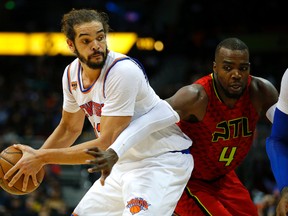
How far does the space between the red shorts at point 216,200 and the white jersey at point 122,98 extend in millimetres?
532

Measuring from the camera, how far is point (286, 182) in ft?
13.4

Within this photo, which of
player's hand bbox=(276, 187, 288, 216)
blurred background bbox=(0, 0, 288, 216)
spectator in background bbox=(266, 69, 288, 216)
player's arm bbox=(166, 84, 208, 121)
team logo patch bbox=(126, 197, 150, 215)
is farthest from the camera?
blurred background bbox=(0, 0, 288, 216)

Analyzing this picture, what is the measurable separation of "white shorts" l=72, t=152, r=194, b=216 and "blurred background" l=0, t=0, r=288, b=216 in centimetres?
620

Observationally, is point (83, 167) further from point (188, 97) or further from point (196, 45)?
point (188, 97)

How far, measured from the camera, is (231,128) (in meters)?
5.54

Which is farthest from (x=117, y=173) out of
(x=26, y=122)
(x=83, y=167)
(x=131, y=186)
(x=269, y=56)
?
(x=269, y=56)

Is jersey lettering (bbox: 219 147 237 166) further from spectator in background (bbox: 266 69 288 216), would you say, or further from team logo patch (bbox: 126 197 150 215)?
spectator in background (bbox: 266 69 288 216)

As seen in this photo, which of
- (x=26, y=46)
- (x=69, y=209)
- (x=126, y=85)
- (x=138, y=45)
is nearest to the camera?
(x=126, y=85)

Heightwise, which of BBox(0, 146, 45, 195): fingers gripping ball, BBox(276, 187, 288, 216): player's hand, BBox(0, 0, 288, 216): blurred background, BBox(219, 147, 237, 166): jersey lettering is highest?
BBox(276, 187, 288, 216): player's hand

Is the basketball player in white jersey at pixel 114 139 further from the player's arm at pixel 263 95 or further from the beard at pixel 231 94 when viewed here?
the player's arm at pixel 263 95

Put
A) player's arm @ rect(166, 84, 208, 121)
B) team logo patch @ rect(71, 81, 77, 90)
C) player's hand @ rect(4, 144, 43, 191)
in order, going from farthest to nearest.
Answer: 1. player's arm @ rect(166, 84, 208, 121)
2. team logo patch @ rect(71, 81, 77, 90)
3. player's hand @ rect(4, 144, 43, 191)

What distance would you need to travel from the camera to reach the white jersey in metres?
4.79

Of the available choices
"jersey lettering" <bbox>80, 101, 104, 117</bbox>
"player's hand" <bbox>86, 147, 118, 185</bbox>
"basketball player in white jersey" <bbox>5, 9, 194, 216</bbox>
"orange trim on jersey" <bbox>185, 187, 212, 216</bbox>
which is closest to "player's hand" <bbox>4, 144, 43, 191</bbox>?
"basketball player in white jersey" <bbox>5, 9, 194, 216</bbox>

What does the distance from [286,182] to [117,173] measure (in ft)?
4.99
